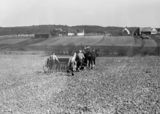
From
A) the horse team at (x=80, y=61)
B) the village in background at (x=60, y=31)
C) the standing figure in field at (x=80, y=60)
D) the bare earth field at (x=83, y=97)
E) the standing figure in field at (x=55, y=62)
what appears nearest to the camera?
the bare earth field at (x=83, y=97)

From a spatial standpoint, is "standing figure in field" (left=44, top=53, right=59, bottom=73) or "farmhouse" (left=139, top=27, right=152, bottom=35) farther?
"farmhouse" (left=139, top=27, right=152, bottom=35)

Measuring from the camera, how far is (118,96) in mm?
13039

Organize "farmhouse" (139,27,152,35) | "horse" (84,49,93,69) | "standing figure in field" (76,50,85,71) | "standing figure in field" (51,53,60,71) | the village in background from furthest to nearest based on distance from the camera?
"farmhouse" (139,27,152,35)
the village in background
"horse" (84,49,93,69)
"standing figure in field" (76,50,85,71)
"standing figure in field" (51,53,60,71)

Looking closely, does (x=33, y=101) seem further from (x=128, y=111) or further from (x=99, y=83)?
(x=99, y=83)

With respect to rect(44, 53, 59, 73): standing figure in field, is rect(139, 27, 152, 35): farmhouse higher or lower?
higher

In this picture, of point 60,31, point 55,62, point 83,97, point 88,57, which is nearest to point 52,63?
point 55,62

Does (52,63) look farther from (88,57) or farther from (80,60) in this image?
(88,57)

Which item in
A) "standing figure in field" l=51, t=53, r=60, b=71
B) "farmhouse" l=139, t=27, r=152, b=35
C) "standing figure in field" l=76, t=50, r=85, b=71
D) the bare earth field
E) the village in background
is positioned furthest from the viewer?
"farmhouse" l=139, t=27, r=152, b=35

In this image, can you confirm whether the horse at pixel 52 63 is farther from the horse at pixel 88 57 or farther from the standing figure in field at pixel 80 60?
the horse at pixel 88 57

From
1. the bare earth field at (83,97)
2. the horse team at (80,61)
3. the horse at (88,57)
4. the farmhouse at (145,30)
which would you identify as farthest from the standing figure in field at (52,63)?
the farmhouse at (145,30)

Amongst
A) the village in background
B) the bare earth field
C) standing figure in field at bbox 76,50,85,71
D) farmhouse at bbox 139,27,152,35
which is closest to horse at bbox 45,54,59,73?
standing figure in field at bbox 76,50,85,71

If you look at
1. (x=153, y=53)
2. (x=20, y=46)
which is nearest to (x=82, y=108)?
(x=153, y=53)

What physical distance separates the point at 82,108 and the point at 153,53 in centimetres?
3532

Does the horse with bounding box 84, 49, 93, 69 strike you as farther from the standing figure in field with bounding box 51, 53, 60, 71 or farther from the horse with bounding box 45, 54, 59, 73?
the horse with bounding box 45, 54, 59, 73
